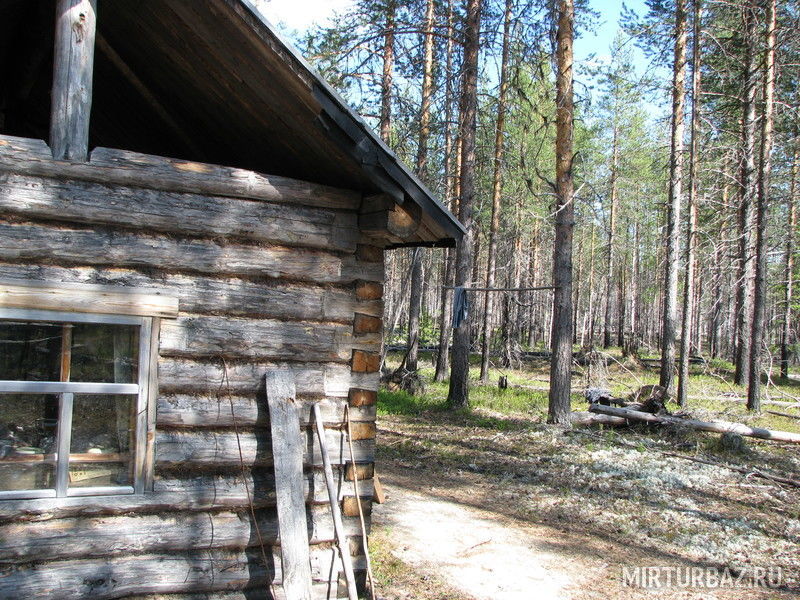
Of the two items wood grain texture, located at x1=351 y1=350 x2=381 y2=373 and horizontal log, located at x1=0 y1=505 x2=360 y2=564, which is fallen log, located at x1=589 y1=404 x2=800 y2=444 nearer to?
wood grain texture, located at x1=351 y1=350 x2=381 y2=373

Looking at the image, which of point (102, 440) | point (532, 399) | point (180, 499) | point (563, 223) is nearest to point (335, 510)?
point (180, 499)

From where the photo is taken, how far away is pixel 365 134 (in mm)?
4840

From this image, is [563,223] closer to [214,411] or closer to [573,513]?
[573,513]

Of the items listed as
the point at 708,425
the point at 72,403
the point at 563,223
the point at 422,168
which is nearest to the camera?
the point at 72,403

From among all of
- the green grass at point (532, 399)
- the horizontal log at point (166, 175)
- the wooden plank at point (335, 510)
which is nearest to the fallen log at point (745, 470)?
the green grass at point (532, 399)

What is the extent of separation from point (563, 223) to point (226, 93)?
31.3ft

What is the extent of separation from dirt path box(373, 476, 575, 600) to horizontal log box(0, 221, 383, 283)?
317 centimetres

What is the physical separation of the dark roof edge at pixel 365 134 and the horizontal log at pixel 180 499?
7.68 feet

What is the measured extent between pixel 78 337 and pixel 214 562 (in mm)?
1926

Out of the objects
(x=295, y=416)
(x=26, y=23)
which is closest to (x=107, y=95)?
(x=26, y=23)

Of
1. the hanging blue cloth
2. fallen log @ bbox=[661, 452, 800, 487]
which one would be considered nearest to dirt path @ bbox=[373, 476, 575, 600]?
fallen log @ bbox=[661, 452, 800, 487]

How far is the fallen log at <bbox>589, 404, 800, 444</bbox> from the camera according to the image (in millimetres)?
12398

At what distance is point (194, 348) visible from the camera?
4.80m

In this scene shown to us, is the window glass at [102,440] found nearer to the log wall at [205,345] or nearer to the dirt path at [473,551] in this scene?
the log wall at [205,345]
